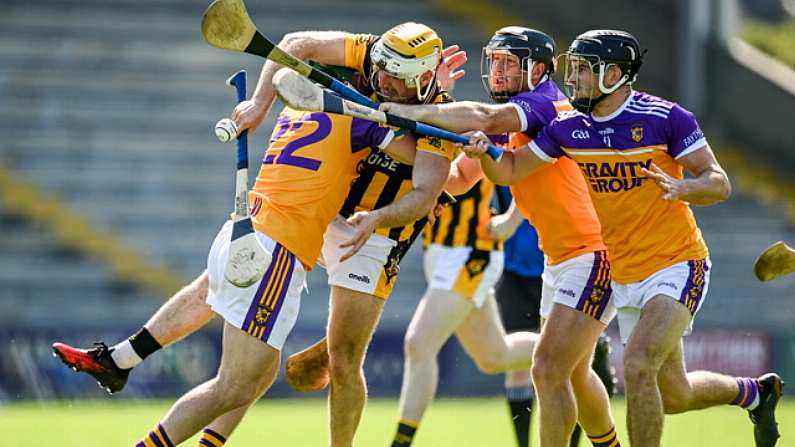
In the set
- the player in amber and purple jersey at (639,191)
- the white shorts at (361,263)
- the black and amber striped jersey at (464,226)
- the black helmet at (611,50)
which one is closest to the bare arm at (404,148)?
the player in amber and purple jersey at (639,191)

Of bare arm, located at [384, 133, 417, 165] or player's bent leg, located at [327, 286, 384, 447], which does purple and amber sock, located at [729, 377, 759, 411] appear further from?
bare arm, located at [384, 133, 417, 165]

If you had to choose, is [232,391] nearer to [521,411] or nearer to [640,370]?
[640,370]

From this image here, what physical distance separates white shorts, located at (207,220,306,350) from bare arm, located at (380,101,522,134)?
0.78 meters

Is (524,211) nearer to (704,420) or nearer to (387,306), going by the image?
(704,420)

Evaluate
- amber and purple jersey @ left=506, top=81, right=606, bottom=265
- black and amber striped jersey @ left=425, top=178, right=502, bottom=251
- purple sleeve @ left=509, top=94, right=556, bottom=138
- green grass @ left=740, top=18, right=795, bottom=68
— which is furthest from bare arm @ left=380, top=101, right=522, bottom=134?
green grass @ left=740, top=18, right=795, bottom=68

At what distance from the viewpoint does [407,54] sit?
5570 mm

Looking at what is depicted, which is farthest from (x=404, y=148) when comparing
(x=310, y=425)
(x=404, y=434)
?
(x=310, y=425)

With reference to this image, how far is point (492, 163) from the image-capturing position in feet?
19.2

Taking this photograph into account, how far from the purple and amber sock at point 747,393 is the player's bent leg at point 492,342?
68.0 inches

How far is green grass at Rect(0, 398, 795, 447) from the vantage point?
8.44m

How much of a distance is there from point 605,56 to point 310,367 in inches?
79.8

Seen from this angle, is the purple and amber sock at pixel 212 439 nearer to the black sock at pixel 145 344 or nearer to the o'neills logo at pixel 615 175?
the black sock at pixel 145 344

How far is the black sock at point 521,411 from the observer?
7.52m

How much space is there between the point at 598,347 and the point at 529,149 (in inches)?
71.4
